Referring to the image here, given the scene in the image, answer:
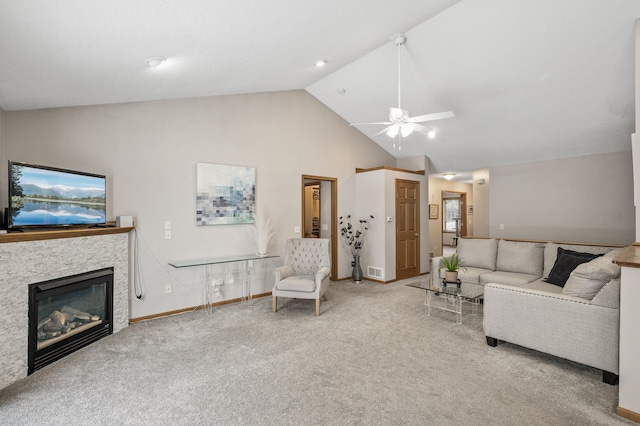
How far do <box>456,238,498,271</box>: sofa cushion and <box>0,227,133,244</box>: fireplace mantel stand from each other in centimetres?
493

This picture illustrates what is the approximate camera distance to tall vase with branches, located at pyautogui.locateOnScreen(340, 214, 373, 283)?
613 cm

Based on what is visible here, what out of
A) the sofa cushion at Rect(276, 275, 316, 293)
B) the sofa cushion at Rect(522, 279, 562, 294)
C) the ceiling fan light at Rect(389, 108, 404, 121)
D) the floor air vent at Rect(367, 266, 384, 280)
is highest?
the ceiling fan light at Rect(389, 108, 404, 121)

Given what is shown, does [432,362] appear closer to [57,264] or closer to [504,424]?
[504,424]

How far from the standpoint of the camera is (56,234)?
2.96m

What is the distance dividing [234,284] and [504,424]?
3.70 m

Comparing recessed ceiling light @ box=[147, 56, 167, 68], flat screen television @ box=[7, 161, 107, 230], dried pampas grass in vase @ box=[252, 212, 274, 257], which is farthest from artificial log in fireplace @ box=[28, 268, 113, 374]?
recessed ceiling light @ box=[147, 56, 167, 68]

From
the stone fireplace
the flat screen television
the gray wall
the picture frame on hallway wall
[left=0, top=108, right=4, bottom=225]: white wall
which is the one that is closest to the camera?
the stone fireplace

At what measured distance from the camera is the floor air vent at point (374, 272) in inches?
236

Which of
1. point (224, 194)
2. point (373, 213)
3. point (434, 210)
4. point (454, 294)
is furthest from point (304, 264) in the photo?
point (434, 210)

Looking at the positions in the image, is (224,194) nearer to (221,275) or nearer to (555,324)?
(221,275)

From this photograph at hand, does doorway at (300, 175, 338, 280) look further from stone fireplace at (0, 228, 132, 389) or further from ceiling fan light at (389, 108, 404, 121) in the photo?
stone fireplace at (0, 228, 132, 389)

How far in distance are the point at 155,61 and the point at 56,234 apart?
5.97 feet

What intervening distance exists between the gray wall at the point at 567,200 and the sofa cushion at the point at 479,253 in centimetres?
138

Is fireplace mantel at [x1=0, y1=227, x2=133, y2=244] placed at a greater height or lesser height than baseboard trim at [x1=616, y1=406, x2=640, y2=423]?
greater
